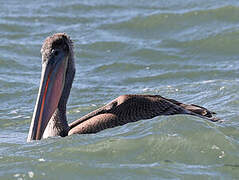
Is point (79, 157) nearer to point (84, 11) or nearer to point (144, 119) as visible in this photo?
point (144, 119)

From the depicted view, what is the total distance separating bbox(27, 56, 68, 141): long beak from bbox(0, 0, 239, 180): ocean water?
0.56ft

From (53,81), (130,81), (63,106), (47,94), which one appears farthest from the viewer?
(130,81)

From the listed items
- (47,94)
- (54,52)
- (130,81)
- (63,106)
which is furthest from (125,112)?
(130,81)

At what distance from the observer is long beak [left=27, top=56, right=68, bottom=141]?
6.95 metres

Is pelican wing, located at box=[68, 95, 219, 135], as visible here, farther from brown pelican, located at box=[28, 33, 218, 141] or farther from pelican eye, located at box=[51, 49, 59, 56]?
pelican eye, located at box=[51, 49, 59, 56]

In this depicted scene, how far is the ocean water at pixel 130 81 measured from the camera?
20.1 ft

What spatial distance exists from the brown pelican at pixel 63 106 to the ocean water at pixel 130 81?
17 cm

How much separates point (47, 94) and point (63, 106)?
1.73ft

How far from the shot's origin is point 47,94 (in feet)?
23.3

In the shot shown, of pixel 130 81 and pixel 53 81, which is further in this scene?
pixel 130 81

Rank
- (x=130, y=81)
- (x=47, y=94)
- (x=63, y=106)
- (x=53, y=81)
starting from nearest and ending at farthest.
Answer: (x=47, y=94) < (x=53, y=81) < (x=63, y=106) < (x=130, y=81)

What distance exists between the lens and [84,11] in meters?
15.1

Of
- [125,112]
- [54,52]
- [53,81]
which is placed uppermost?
[54,52]

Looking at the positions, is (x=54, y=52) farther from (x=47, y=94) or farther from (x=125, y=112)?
(x=125, y=112)
